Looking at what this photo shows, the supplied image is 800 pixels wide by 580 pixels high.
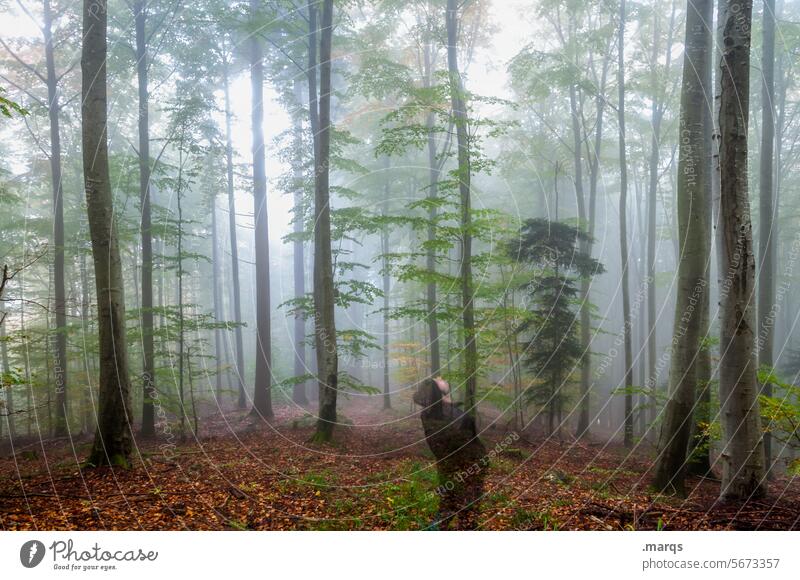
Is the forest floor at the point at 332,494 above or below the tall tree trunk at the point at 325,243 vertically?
below

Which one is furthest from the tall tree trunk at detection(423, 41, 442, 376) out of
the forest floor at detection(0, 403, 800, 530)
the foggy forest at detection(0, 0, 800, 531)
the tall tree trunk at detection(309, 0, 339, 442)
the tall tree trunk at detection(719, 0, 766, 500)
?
the tall tree trunk at detection(719, 0, 766, 500)

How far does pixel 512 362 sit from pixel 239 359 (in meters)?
9.58


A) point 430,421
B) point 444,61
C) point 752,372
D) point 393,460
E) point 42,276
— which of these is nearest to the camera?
point 430,421

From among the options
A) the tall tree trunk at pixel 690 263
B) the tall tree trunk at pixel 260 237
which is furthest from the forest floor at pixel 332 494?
the tall tree trunk at pixel 260 237

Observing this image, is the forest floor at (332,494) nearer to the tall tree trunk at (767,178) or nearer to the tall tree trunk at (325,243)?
the tall tree trunk at (325,243)

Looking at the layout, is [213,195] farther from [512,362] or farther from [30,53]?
[512,362]

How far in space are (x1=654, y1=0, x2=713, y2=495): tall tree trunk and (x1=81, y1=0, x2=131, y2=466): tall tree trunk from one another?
760 cm

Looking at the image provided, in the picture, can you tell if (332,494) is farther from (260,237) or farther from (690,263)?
(260,237)

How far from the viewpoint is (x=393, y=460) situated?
655 centimetres

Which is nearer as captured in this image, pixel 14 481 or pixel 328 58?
pixel 14 481
